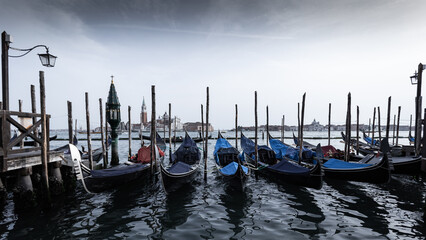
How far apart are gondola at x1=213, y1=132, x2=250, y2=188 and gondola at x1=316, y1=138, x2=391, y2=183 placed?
2.79 metres

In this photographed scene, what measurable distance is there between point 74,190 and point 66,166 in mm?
1001

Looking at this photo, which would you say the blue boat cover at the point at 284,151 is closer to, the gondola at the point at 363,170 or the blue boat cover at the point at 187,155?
the gondola at the point at 363,170

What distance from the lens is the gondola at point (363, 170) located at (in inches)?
307

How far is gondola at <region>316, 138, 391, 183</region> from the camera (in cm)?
781

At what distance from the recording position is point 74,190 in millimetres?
8602

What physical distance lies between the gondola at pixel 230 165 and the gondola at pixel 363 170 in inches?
110

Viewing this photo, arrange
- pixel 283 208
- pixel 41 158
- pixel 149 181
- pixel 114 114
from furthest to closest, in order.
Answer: pixel 114 114
pixel 149 181
pixel 283 208
pixel 41 158

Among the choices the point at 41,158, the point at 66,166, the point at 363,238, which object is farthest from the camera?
the point at 66,166

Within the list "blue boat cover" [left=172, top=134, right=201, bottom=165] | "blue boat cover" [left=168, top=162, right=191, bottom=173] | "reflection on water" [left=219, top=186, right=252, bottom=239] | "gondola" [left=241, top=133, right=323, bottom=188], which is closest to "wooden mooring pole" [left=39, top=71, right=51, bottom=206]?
"blue boat cover" [left=168, top=162, right=191, bottom=173]

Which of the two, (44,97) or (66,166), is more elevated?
(44,97)

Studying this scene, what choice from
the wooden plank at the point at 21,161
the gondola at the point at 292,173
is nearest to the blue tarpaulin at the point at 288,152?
the gondola at the point at 292,173

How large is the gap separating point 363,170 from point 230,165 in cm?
487

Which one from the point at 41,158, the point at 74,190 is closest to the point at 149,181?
the point at 74,190

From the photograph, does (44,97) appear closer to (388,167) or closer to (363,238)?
(363,238)
